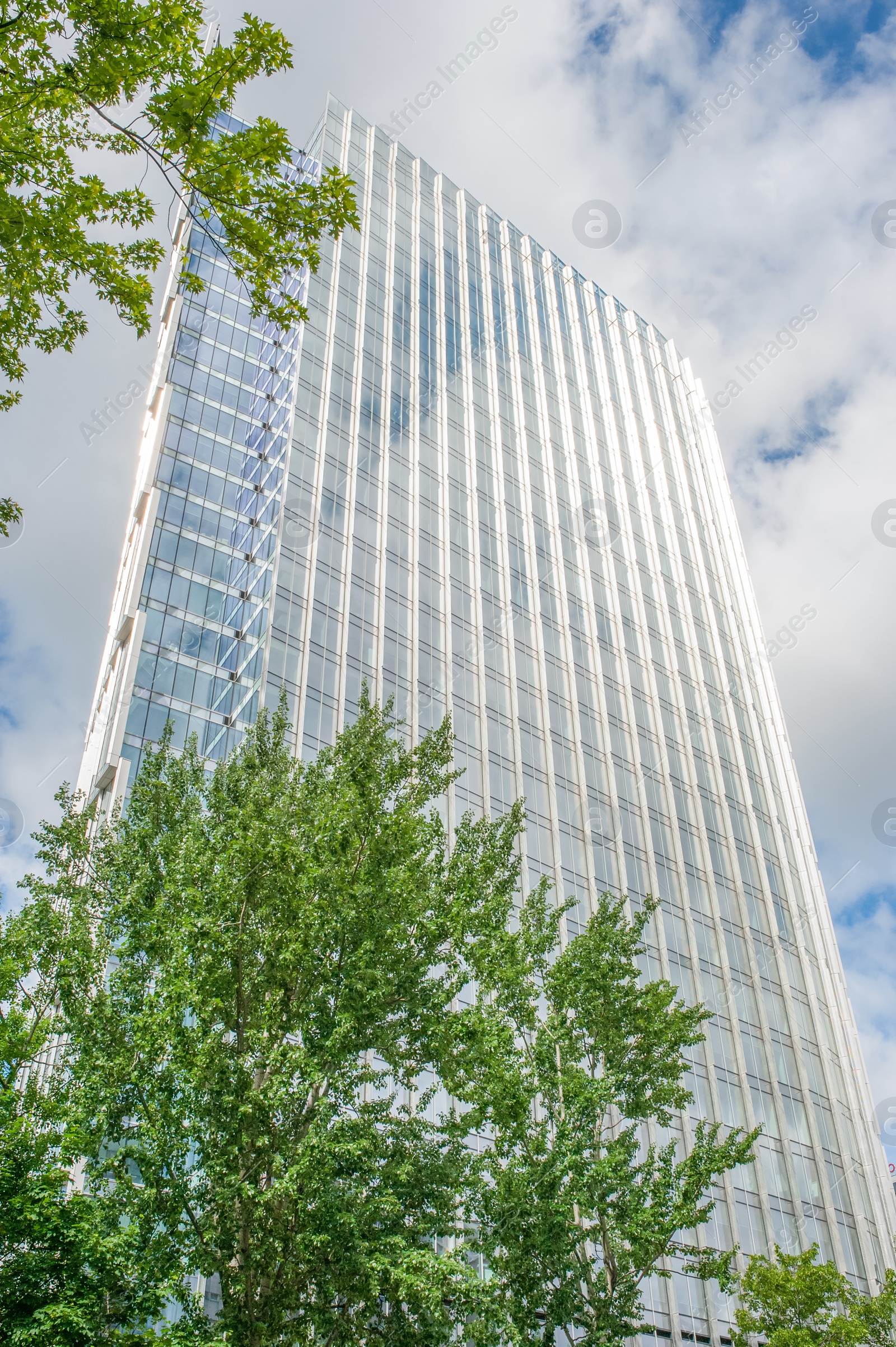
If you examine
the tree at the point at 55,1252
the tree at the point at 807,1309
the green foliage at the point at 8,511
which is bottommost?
the tree at the point at 55,1252

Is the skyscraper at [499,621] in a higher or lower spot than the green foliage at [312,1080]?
higher

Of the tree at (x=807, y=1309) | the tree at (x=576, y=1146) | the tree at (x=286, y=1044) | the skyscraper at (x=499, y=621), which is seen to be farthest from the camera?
the skyscraper at (x=499, y=621)

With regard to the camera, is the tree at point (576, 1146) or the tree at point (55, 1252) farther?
the tree at point (576, 1146)

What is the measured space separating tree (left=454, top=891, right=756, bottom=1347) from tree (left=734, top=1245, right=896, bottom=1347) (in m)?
7.25

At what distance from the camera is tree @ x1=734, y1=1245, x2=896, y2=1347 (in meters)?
22.7

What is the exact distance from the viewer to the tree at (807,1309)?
22672 mm

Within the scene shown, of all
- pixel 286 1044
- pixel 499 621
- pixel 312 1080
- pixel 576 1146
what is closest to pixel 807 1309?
pixel 576 1146

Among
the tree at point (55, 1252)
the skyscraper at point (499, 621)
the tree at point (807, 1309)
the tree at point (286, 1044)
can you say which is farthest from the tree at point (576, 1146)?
the skyscraper at point (499, 621)

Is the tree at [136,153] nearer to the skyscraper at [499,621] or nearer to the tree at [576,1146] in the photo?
the tree at [576,1146]

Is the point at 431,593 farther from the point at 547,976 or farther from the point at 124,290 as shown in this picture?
the point at 124,290

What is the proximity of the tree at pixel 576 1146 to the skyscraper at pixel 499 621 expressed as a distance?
19.2 meters

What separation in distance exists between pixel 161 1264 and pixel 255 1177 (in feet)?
5.08

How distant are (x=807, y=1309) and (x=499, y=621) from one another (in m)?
32.0

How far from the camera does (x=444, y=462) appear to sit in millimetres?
51562
